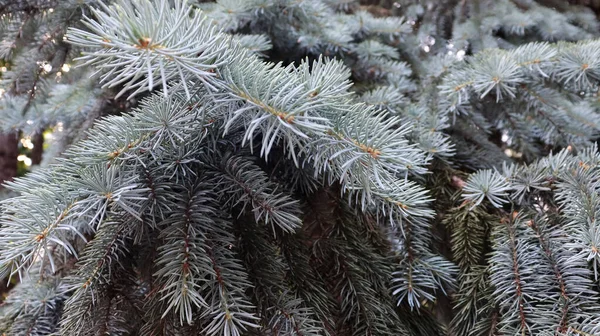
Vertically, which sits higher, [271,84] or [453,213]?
[271,84]

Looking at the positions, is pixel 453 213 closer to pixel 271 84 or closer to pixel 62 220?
pixel 271 84

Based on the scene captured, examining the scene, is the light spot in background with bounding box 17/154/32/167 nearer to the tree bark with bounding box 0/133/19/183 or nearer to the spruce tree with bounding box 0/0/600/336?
the tree bark with bounding box 0/133/19/183

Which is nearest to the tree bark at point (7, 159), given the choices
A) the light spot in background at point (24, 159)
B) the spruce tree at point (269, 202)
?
the light spot in background at point (24, 159)

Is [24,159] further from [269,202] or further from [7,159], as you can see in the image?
[269,202]

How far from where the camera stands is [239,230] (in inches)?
18.8

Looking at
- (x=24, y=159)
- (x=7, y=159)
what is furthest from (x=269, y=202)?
(x=24, y=159)

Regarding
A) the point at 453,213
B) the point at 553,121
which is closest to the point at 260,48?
the point at 453,213

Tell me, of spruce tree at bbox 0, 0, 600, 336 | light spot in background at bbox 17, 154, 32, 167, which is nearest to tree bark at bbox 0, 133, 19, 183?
light spot in background at bbox 17, 154, 32, 167

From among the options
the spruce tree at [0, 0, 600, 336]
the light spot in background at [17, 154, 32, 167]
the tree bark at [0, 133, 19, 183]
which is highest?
the spruce tree at [0, 0, 600, 336]

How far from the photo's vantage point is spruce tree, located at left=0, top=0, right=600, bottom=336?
0.35 metres

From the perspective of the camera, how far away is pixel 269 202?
43cm

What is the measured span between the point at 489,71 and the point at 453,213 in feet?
0.81

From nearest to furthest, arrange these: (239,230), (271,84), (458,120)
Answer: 1. (271,84)
2. (239,230)
3. (458,120)

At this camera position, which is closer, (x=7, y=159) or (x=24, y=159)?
(x=7, y=159)
